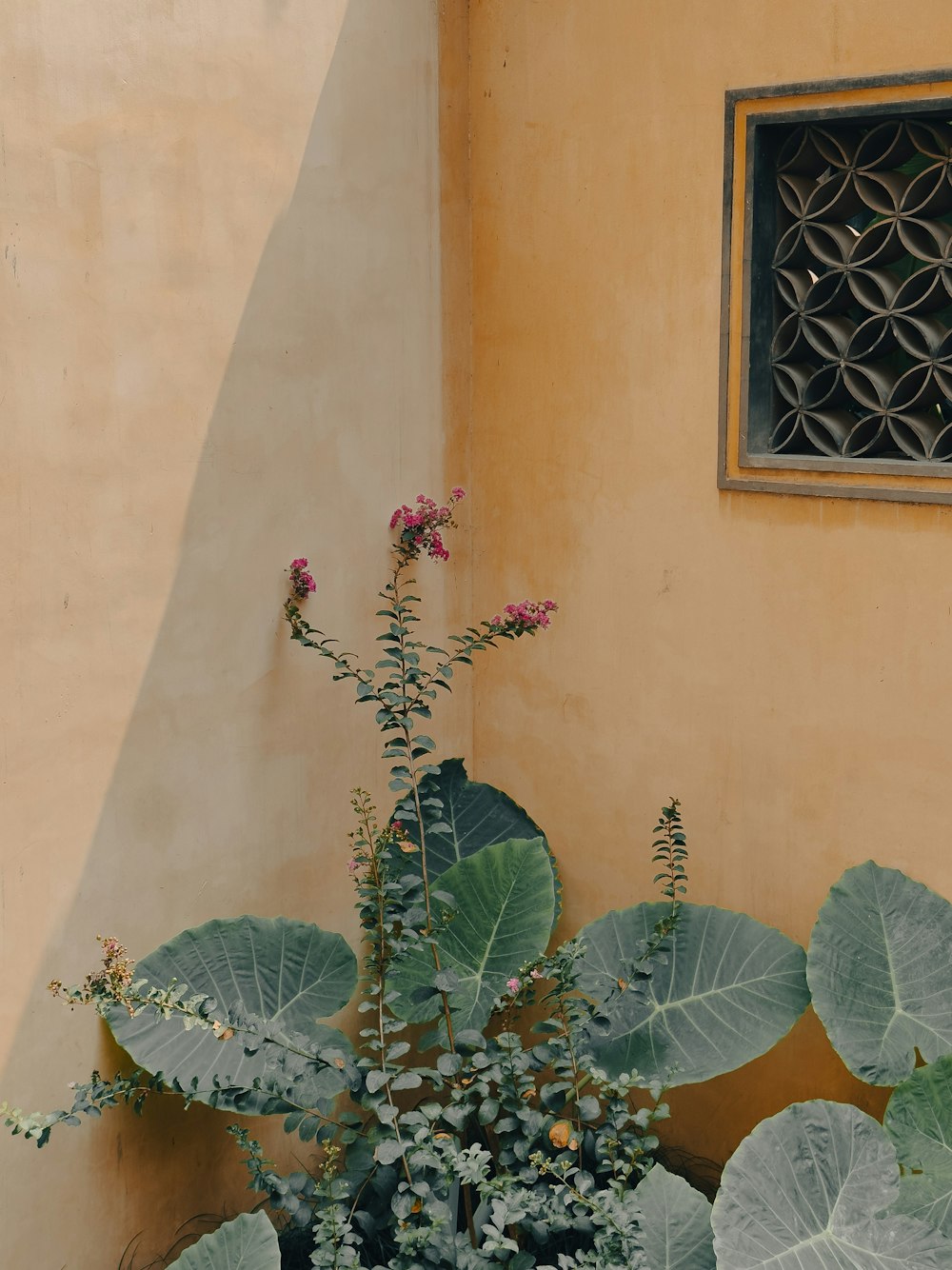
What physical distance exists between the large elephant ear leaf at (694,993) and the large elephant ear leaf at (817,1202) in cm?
31

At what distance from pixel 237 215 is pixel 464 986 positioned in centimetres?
198

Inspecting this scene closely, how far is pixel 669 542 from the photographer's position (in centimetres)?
345

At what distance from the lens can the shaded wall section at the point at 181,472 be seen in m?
2.54

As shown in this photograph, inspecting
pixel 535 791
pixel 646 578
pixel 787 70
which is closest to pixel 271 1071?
pixel 535 791

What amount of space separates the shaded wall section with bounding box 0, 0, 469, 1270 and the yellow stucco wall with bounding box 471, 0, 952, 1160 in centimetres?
33

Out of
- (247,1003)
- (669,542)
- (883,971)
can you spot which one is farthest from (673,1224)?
(669,542)

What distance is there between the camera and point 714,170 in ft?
10.5

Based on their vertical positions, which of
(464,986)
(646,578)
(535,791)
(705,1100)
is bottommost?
(705,1100)

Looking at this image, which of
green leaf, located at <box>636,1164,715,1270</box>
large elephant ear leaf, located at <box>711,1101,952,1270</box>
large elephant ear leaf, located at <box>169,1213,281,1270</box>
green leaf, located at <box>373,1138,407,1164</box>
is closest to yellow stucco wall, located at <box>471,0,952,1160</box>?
large elephant ear leaf, located at <box>711,1101,952,1270</box>

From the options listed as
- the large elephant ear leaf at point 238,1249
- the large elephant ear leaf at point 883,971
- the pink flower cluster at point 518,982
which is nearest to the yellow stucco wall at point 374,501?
the large elephant ear leaf at point 883,971

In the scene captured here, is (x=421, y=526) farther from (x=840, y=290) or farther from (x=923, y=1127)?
(x=923, y=1127)

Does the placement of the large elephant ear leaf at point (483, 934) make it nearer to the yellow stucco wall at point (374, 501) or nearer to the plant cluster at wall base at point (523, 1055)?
Answer: the plant cluster at wall base at point (523, 1055)

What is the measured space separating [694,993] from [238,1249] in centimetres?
131

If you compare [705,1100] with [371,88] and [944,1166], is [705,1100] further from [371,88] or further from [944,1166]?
[371,88]
